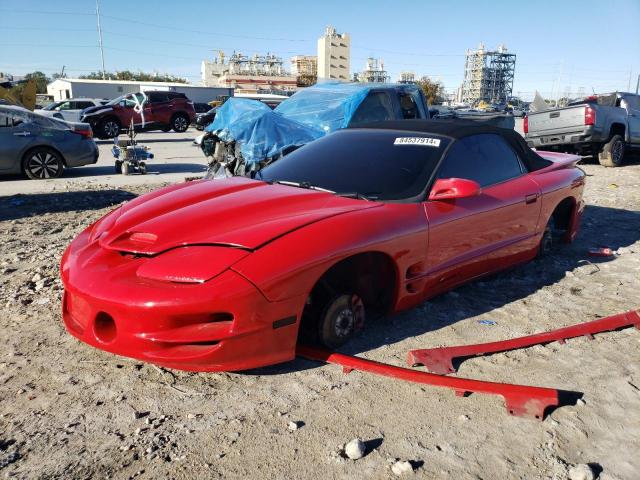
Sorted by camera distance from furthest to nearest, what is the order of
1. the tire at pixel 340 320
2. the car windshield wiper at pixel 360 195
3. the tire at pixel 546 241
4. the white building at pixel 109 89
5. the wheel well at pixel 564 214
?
the white building at pixel 109 89 < the wheel well at pixel 564 214 < the tire at pixel 546 241 < the car windshield wiper at pixel 360 195 < the tire at pixel 340 320

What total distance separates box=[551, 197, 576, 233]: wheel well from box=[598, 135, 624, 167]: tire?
8.48m

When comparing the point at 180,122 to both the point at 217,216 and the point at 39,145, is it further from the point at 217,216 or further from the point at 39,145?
the point at 217,216

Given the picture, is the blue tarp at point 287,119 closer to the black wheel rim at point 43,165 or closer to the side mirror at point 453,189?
the black wheel rim at point 43,165

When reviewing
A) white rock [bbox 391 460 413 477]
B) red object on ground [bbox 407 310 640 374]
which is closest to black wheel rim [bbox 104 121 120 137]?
red object on ground [bbox 407 310 640 374]

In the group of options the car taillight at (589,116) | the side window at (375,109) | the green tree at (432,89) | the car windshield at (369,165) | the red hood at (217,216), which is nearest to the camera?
the red hood at (217,216)

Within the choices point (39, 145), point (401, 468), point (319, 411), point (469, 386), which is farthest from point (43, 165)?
point (401, 468)

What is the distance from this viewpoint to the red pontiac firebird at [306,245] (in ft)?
8.54

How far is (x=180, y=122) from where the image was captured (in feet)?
77.0

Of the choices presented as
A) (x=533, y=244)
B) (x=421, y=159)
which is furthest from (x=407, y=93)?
(x=421, y=159)

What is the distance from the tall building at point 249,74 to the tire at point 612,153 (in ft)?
217

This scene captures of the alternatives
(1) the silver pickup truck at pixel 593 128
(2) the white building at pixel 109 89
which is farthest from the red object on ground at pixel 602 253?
(2) the white building at pixel 109 89

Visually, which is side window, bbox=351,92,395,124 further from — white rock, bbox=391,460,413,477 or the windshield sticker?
white rock, bbox=391,460,413,477

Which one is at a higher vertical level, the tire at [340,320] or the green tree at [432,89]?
the green tree at [432,89]

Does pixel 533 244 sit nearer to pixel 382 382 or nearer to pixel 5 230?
pixel 382 382
